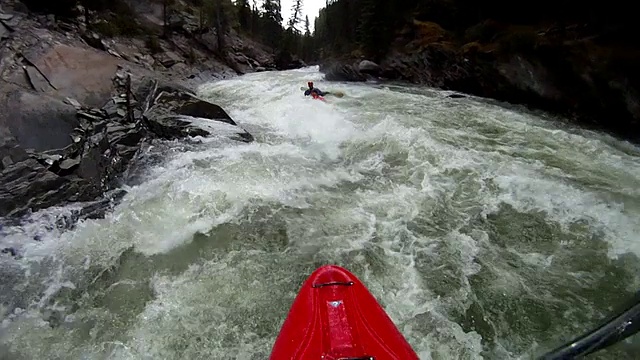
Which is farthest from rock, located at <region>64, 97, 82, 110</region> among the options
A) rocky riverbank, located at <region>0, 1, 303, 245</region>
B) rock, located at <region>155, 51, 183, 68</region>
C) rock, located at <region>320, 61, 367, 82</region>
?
rock, located at <region>320, 61, 367, 82</region>

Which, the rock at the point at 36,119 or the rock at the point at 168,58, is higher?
the rock at the point at 168,58

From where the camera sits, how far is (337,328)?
103 inches

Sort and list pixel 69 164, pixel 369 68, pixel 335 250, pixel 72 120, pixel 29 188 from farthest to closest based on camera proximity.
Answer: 1. pixel 369 68
2. pixel 72 120
3. pixel 69 164
4. pixel 29 188
5. pixel 335 250

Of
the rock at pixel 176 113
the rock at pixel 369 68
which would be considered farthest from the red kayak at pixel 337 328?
the rock at pixel 369 68

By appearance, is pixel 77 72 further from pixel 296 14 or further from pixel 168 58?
pixel 296 14

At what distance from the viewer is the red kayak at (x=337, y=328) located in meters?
2.41

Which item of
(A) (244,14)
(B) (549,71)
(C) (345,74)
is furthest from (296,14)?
(B) (549,71)

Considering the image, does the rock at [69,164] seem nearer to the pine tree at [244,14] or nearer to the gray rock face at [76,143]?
the gray rock face at [76,143]

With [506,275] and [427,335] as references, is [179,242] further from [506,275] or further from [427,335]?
[506,275]

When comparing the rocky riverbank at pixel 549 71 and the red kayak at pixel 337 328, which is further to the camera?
the rocky riverbank at pixel 549 71

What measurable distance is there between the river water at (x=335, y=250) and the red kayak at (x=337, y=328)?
1.70 ft

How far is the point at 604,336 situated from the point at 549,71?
1213 centimetres

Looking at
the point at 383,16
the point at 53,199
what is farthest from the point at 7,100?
the point at 383,16

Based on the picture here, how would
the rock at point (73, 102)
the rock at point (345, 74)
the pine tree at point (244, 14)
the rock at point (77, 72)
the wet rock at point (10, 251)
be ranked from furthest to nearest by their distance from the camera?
the pine tree at point (244, 14), the rock at point (345, 74), the rock at point (77, 72), the rock at point (73, 102), the wet rock at point (10, 251)
